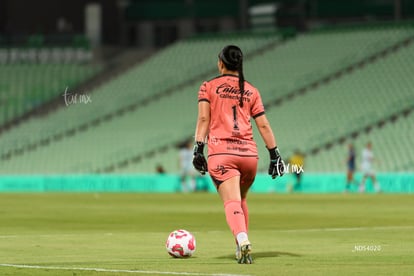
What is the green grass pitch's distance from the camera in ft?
47.1

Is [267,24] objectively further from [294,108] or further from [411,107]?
[411,107]

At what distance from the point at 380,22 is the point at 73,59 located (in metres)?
20.0

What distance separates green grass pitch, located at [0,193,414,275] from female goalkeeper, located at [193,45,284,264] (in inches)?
43.3

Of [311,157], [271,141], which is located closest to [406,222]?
[271,141]

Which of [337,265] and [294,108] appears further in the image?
[294,108]

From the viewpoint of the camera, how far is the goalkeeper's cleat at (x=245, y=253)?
14.5 m

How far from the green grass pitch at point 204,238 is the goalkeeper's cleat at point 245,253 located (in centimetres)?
14

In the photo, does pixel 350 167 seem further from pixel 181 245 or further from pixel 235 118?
pixel 235 118

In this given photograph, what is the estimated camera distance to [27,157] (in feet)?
204

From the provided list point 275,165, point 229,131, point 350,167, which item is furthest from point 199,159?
point 350,167

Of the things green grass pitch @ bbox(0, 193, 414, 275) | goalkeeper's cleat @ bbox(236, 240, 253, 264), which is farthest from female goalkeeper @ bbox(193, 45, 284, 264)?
green grass pitch @ bbox(0, 193, 414, 275)

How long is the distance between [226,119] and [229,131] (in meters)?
0.16

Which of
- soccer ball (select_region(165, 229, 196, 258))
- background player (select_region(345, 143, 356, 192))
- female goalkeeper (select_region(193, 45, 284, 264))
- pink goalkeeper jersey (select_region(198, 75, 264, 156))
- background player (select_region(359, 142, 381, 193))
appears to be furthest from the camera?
background player (select_region(345, 143, 356, 192))

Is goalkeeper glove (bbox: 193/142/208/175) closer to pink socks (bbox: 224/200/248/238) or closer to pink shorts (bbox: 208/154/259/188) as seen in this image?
pink shorts (bbox: 208/154/259/188)
